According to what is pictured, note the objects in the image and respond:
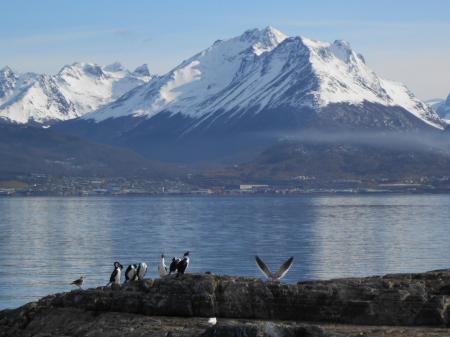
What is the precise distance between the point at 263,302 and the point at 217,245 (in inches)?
2753

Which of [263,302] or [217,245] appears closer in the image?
[263,302]

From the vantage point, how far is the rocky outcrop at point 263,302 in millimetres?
33312

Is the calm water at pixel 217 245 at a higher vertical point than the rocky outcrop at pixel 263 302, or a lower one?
lower

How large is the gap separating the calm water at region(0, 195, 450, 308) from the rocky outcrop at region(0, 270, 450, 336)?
2551 centimetres

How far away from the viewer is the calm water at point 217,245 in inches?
3061

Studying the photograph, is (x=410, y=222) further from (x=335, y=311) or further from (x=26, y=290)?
(x=335, y=311)

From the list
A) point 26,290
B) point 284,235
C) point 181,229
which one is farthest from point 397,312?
point 181,229

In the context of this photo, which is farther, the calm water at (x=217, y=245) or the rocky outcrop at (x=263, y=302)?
the calm water at (x=217, y=245)

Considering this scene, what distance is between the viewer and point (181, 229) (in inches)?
5212

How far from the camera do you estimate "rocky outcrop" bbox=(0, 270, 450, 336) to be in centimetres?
3331

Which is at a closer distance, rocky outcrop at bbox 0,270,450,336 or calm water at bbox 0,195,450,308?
rocky outcrop at bbox 0,270,450,336

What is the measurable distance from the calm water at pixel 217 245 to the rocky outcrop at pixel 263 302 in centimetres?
2551

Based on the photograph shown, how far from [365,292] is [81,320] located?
27.6ft

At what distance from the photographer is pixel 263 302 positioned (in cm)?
3416
